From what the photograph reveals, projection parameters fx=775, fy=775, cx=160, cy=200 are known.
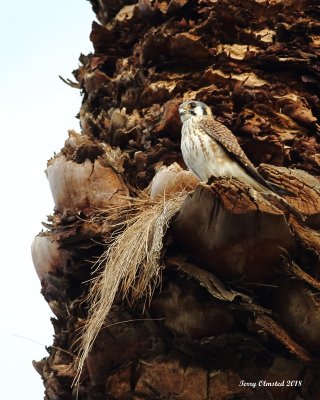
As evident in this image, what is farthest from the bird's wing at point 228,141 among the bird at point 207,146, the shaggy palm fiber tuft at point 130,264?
the shaggy palm fiber tuft at point 130,264

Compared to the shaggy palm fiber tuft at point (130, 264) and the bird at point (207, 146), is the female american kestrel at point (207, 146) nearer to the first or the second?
the bird at point (207, 146)

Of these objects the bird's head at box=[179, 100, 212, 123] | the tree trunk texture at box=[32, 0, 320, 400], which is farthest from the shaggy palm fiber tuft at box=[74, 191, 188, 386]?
the bird's head at box=[179, 100, 212, 123]

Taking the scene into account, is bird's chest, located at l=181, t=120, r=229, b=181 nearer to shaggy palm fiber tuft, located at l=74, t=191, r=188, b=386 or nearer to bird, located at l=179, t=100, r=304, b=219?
bird, located at l=179, t=100, r=304, b=219

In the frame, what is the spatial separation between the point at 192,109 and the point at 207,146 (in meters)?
0.20

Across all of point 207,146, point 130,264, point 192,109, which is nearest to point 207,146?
point 207,146

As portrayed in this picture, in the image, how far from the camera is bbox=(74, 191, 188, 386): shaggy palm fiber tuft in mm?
2645

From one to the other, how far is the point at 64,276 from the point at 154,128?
2.60ft

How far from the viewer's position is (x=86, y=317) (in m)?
2.90

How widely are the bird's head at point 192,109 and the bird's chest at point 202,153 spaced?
1.4 inches

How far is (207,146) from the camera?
3.48 metres

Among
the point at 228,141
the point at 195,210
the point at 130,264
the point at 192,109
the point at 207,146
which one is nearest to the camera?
the point at 195,210

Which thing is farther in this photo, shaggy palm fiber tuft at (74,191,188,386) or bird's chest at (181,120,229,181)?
bird's chest at (181,120,229,181)

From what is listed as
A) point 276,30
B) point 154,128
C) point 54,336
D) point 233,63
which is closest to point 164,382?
point 54,336

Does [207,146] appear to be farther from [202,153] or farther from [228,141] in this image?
[228,141]
